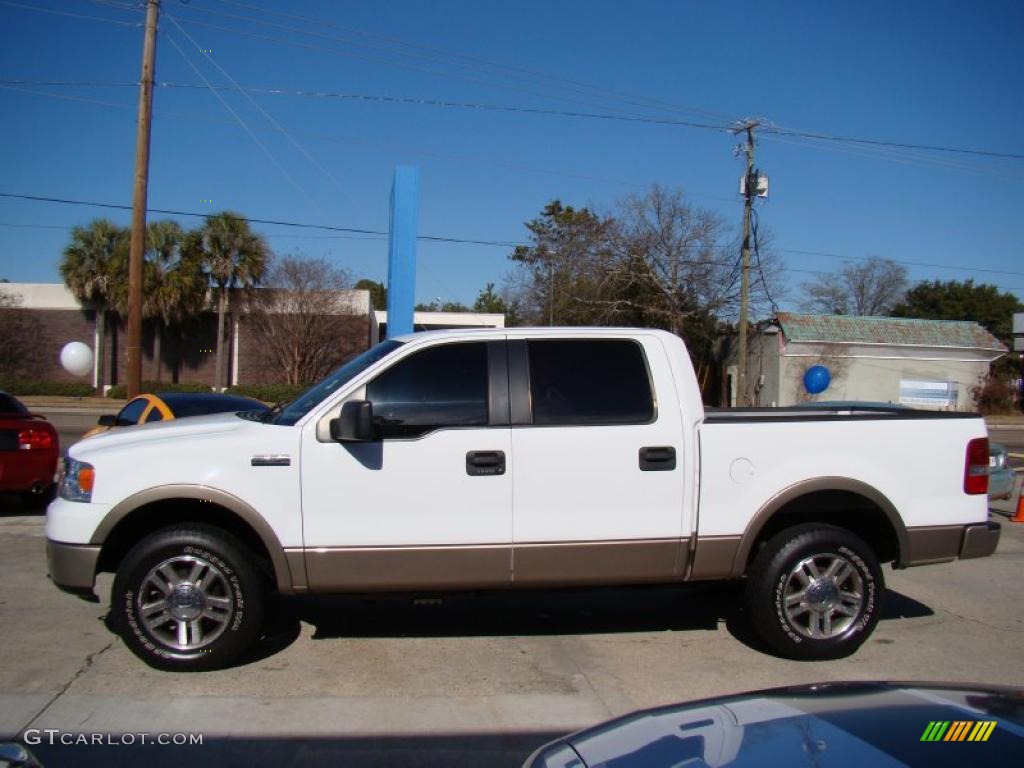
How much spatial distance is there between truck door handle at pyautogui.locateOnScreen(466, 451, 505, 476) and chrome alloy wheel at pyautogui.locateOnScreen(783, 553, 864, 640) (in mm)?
1939

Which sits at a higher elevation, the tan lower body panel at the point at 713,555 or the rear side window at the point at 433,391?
the rear side window at the point at 433,391

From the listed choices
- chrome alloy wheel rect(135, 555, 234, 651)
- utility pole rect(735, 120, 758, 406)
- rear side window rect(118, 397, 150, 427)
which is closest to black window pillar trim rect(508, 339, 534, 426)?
chrome alloy wheel rect(135, 555, 234, 651)

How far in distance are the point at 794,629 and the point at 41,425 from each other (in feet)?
26.9

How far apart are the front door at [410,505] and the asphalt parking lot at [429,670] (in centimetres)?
41

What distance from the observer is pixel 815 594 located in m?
5.12

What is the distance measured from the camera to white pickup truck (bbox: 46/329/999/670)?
4.68m

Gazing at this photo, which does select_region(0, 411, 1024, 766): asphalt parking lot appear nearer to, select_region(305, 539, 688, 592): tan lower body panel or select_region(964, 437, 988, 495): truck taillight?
select_region(305, 539, 688, 592): tan lower body panel

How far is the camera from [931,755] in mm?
1912

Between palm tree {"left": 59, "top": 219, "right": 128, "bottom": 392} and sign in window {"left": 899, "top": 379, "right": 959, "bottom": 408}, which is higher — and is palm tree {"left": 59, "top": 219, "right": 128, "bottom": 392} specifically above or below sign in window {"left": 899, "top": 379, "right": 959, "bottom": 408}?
above

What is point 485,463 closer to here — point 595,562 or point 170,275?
point 595,562

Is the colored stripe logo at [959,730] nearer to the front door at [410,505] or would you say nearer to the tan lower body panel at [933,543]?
the front door at [410,505]

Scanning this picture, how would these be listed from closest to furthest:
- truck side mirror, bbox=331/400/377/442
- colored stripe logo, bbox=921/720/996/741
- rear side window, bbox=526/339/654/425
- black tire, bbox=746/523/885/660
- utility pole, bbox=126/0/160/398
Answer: colored stripe logo, bbox=921/720/996/741
truck side mirror, bbox=331/400/377/442
rear side window, bbox=526/339/654/425
black tire, bbox=746/523/885/660
utility pole, bbox=126/0/160/398

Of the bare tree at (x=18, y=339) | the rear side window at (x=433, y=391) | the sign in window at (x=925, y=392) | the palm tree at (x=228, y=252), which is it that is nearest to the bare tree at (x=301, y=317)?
the palm tree at (x=228, y=252)

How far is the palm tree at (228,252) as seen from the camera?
34.6 m
